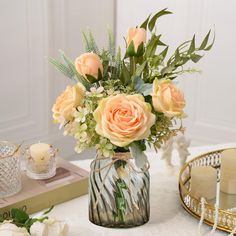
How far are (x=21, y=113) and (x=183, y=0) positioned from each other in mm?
1152

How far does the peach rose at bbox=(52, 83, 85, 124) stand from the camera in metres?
1.20

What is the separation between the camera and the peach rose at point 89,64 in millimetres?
1206

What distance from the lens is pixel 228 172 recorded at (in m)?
1.47

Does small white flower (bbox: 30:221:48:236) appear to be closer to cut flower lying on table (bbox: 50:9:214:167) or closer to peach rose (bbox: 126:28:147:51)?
cut flower lying on table (bbox: 50:9:214:167)

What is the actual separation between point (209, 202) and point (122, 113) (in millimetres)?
445

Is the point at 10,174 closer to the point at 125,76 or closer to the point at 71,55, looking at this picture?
the point at 125,76

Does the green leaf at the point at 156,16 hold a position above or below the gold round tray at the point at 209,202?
above

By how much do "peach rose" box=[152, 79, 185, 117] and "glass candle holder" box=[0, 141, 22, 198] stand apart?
0.42 meters

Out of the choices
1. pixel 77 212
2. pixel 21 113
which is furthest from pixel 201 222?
pixel 21 113

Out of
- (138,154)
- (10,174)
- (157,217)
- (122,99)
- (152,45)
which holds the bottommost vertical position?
(157,217)

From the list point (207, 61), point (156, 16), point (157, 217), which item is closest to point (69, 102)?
point (156, 16)

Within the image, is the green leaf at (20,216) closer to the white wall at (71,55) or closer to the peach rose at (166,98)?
the peach rose at (166,98)

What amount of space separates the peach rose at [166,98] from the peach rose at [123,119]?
3 centimetres

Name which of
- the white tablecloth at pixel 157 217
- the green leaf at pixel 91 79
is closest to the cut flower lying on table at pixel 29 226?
the white tablecloth at pixel 157 217
